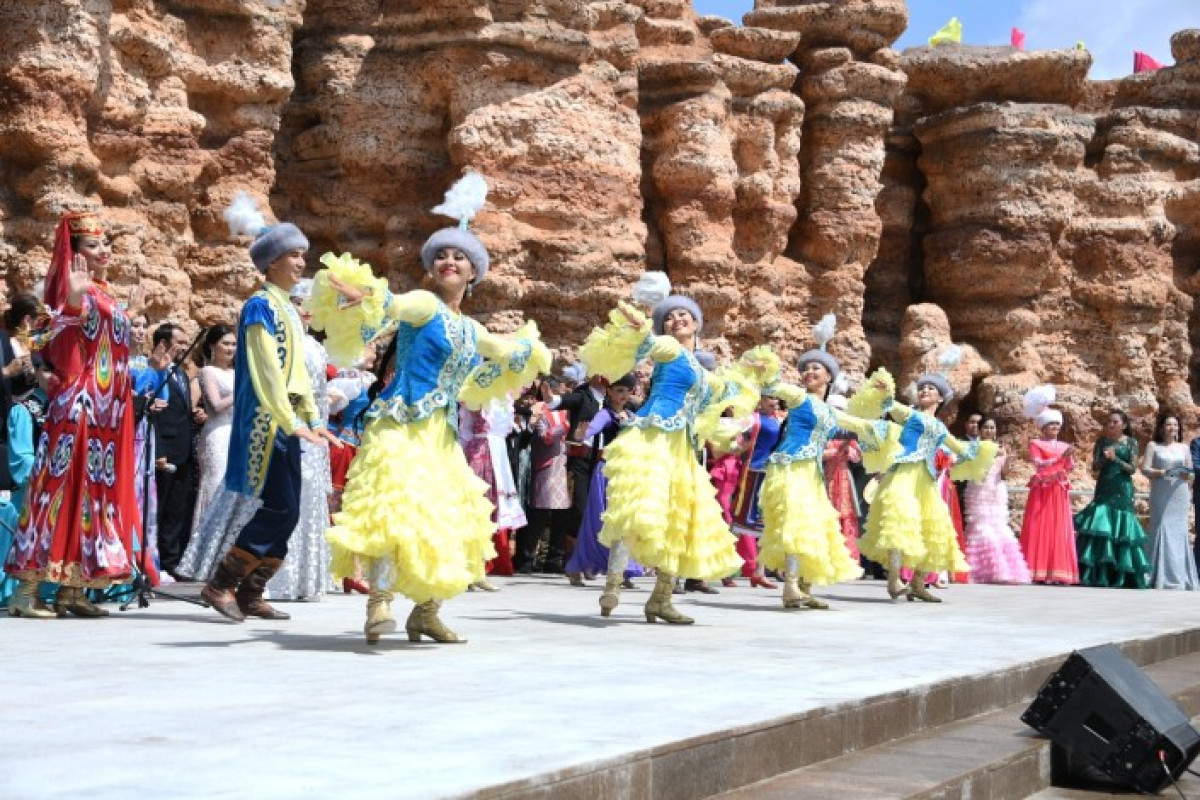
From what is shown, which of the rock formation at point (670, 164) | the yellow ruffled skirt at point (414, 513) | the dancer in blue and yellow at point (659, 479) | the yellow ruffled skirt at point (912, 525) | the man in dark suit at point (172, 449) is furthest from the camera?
the rock formation at point (670, 164)

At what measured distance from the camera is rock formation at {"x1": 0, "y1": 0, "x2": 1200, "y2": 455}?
14820mm

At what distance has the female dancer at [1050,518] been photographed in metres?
16.6

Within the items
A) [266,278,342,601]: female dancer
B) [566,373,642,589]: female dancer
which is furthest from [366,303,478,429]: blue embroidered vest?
[566,373,642,589]: female dancer

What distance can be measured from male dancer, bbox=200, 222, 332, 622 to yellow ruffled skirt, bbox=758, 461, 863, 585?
11.0ft

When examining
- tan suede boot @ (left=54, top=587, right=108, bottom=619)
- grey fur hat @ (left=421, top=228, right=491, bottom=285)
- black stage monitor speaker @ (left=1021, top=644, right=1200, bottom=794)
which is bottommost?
black stage monitor speaker @ (left=1021, top=644, right=1200, bottom=794)

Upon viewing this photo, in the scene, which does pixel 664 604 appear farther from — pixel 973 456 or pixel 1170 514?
→ pixel 1170 514

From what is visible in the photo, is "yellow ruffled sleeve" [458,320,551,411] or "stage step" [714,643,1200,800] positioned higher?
"yellow ruffled sleeve" [458,320,551,411]

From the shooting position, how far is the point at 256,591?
7629 mm

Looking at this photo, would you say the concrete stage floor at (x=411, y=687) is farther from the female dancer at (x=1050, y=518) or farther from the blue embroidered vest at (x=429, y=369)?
the female dancer at (x=1050, y=518)

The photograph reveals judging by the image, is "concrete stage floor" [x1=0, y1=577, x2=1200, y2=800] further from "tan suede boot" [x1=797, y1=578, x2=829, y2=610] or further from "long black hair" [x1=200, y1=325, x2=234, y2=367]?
"long black hair" [x1=200, y1=325, x2=234, y2=367]

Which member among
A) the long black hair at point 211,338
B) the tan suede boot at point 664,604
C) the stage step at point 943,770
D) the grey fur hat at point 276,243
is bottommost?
the stage step at point 943,770

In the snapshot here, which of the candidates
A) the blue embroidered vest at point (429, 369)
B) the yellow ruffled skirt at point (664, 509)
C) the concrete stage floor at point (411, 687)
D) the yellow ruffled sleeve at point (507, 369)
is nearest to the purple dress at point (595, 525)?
the concrete stage floor at point (411, 687)

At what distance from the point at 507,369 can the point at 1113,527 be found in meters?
11.2

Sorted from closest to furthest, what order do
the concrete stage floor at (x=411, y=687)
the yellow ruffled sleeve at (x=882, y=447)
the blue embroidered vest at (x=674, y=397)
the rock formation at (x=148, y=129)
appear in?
the concrete stage floor at (x=411, y=687) < the blue embroidered vest at (x=674, y=397) < the yellow ruffled sleeve at (x=882, y=447) < the rock formation at (x=148, y=129)
